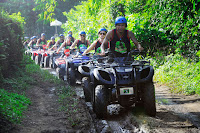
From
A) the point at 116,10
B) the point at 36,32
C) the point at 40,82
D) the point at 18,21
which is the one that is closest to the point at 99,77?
the point at 40,82

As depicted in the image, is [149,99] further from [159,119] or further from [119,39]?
[119,39]

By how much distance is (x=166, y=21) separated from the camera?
11.0 m

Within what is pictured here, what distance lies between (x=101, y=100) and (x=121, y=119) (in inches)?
23.4

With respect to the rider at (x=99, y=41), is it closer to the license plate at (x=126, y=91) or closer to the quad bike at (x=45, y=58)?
the license plate at (x=126, y=91)

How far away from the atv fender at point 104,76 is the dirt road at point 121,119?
2.63ft

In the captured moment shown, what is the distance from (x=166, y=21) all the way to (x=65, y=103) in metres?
5.94

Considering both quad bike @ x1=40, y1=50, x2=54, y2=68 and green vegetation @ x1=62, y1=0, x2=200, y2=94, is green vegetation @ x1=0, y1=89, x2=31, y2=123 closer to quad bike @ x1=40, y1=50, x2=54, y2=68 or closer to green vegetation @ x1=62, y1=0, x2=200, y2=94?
green vegetation @ x1=62, y1=0, x2=200, y2=94

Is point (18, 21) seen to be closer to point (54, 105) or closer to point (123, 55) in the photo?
point (54, 105)

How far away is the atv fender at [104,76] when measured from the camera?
17.8 ft

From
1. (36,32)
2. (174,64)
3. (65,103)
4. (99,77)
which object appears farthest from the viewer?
(36,32)

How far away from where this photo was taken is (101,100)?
5.42m

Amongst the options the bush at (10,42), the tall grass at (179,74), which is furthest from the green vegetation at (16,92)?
the tall grass at (179,74)

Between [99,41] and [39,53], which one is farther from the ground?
[99,41]

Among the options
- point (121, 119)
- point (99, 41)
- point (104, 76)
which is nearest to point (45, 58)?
point (99, 41)
